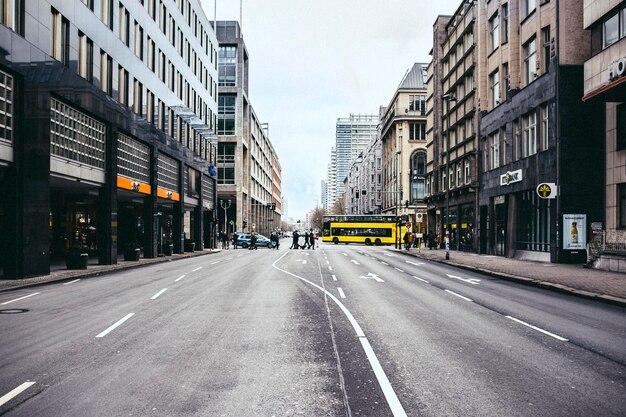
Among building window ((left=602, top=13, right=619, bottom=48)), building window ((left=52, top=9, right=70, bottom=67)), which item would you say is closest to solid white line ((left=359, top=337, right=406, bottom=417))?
building window ((left=52, top=9, right=70, bottom=67))

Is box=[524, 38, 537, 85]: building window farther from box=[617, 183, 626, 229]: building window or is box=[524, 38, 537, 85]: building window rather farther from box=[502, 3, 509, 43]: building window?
box=[617, 183, 626, 229]: building window

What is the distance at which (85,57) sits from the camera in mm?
25969

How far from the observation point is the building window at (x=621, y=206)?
23.8m

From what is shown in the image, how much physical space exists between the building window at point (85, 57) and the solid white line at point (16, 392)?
73.4ft

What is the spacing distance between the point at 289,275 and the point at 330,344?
12828 mm

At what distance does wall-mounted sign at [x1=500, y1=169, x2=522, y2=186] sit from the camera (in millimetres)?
33438

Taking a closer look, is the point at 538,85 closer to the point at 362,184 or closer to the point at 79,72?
the point at 79,72

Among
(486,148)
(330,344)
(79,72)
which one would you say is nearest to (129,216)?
(79,72)

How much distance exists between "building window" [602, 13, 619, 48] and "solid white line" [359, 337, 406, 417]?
72.1ft

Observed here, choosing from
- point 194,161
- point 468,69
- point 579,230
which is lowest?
point 579,230

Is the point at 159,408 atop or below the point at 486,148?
below

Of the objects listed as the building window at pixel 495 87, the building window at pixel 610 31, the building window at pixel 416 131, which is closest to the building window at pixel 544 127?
the building window at pixel 610 31

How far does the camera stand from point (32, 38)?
66.7 feet

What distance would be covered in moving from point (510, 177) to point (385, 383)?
3164 cm
